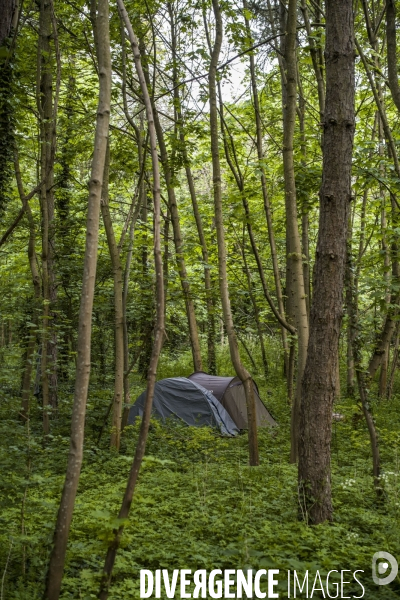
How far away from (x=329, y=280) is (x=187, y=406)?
769 cm

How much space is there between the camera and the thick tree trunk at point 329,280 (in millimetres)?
4945

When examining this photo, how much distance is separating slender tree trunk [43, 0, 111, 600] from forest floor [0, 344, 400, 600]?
224mm

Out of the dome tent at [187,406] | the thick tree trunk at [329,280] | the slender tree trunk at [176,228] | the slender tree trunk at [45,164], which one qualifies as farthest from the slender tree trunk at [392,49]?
the dome tent at [187,406]

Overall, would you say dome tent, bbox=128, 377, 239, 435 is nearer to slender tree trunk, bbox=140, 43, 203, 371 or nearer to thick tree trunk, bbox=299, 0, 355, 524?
slender tree trunk, bbox=140, 43, 203, 371

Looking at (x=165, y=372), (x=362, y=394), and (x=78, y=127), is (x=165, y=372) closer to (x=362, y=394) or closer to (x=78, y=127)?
(x=78, y=127)

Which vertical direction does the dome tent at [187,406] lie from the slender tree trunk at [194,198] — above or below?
below

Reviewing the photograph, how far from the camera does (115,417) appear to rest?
9.23m

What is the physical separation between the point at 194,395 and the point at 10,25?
8.23 m

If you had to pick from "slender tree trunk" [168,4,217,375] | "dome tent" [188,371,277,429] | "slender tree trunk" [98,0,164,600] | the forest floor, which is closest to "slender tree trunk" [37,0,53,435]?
the forest floor

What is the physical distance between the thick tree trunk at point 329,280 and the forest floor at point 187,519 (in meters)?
0.48

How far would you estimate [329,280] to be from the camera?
496cm

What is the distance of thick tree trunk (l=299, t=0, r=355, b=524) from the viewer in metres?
4.95

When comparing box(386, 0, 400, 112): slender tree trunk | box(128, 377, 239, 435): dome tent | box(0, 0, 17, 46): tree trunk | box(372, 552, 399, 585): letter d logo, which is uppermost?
box(0, 0, 17, 46): tree trunk

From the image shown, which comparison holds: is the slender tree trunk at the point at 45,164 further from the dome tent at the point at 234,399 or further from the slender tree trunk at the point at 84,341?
the slender tree trunk at the point at 84,341
